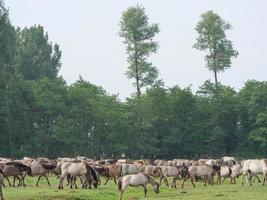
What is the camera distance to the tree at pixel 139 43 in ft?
276

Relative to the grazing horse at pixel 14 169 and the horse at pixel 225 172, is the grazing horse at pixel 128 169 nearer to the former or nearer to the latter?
the horse at pixel 225 172

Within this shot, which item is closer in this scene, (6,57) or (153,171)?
(153,171)

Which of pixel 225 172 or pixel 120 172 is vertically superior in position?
pixel 225 172

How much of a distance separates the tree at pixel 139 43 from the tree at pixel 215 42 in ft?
25.1

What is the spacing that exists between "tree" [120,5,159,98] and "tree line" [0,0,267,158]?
0.47ft

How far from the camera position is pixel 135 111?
81375mm

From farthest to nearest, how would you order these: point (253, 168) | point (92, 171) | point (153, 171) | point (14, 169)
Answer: point (153, 171), point (253, 168), point (14, 169), point (92, 171)

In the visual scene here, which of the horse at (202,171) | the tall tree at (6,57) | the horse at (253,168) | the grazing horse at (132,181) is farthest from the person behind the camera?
the tall tree at (6,57)

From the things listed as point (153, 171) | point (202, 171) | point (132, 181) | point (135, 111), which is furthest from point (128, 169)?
point (135, 111)

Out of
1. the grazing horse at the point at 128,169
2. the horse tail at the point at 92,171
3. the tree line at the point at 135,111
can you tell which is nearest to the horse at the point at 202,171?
the grazing horse at the point at 128,169

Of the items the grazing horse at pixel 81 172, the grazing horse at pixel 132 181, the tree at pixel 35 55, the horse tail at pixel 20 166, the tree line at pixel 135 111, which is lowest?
the grazing horse at pixel 132 181

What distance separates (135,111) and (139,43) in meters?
10.7

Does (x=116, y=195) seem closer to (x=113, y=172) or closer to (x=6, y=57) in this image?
(x=113, y=172)

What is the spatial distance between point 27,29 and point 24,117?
120ft
